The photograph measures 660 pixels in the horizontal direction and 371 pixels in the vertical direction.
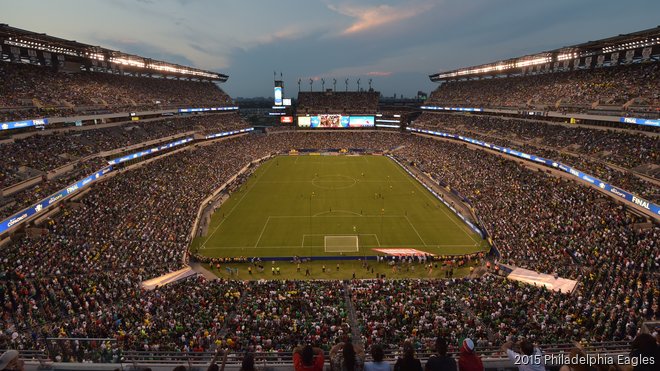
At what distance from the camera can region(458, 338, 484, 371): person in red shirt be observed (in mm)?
5223

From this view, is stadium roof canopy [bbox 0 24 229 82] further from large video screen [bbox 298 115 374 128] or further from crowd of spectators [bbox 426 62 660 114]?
crowd of spectators [bbox 426 62 660 114]

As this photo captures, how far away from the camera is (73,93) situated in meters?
44.5

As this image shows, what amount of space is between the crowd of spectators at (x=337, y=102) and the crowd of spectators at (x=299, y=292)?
71.2 m

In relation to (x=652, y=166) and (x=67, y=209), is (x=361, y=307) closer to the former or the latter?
(x=67, y=209)

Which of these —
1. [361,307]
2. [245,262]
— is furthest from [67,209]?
[361,307]

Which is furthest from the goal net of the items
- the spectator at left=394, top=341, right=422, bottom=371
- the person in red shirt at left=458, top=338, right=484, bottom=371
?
the spectator at left=394, top=341, right=422, bottom=371

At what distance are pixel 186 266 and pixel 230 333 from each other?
1289 cm

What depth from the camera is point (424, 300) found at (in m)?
19.5

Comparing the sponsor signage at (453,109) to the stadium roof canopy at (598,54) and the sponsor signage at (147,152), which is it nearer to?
the stadium roof canopy at (598,54)

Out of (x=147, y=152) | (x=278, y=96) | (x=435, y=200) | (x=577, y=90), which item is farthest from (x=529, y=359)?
(x=278, y=96)

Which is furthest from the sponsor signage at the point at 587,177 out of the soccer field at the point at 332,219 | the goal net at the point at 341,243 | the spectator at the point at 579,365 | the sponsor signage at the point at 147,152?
the sponsor signage at the point at 147,152

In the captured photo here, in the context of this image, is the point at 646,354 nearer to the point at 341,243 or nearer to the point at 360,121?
the point at 341,243

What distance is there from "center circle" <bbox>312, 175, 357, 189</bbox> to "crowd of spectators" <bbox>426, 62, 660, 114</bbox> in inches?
1200

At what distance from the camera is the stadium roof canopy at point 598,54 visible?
128ft
